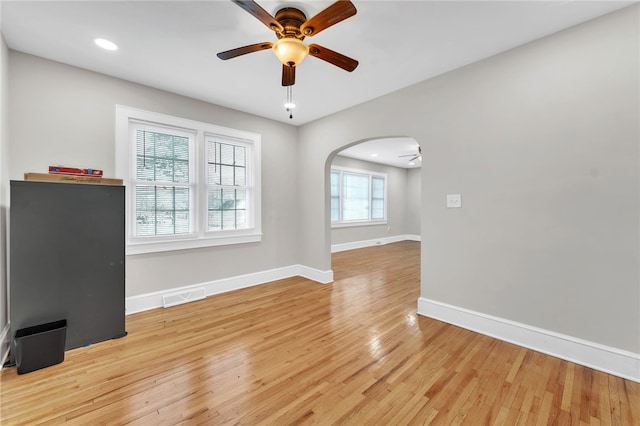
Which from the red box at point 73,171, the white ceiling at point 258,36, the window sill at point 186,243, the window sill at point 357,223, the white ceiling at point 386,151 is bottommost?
the window sill at point 186,243

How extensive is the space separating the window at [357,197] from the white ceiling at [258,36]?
4.44 m

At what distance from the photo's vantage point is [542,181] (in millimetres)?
2348

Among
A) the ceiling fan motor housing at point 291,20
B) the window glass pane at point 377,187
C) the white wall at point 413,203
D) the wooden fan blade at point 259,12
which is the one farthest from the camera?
the white wall at point 413,203

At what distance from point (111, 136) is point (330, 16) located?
283cm

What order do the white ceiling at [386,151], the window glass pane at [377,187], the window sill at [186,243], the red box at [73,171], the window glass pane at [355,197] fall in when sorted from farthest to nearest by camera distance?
the window glass pane at [377,187] → the window glass pane at [355,197] → the white ceiling at [386,151] → the window sill at [186,243] → the red box at [73,171]

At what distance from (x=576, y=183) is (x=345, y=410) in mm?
2562

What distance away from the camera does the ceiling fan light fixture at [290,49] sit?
1.99 meters

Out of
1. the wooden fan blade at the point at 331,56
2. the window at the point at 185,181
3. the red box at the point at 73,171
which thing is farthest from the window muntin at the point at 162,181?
the wooden fan blade at the point at 331,56

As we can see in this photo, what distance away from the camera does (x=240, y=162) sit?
4234mm

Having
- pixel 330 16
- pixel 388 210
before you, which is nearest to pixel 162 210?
pixel 330 16

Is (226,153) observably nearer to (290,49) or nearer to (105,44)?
(105,44)

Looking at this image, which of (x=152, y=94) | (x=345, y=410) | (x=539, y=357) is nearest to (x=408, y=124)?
(x=539, y=357)

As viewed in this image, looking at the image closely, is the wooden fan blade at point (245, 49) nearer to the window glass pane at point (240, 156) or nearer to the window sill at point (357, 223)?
the window glass pane at point (240, 156)

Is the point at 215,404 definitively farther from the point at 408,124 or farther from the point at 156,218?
the point at 408,124
